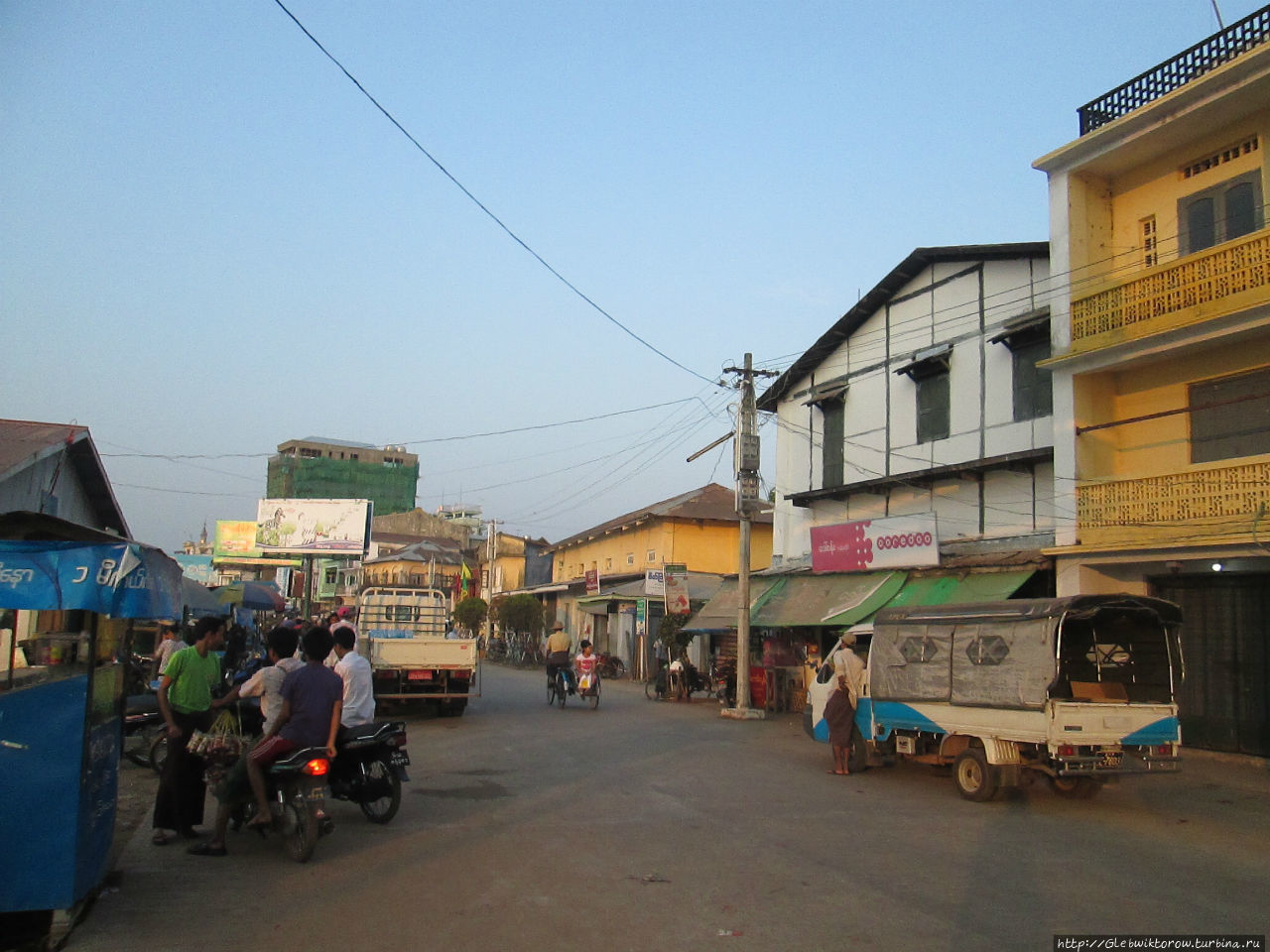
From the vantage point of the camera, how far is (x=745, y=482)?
73.8 ft

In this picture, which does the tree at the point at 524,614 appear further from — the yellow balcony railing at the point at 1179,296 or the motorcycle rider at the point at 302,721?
the motorcycle rider at the point at 302,721

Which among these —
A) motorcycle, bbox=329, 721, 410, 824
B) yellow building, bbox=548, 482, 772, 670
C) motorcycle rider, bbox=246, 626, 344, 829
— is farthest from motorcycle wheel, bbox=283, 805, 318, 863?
yellow building, bbox=548, 482, 772, 670

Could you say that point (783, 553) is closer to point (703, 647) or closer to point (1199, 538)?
point (703, 647)

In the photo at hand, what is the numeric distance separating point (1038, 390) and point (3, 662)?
682 inches

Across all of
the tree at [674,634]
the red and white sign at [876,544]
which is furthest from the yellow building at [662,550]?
the red and white sign at [876,544]

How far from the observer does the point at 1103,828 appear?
9.74m

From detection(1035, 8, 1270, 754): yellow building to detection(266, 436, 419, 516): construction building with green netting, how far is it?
7692 centimetres

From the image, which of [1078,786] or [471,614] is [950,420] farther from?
[471,614]

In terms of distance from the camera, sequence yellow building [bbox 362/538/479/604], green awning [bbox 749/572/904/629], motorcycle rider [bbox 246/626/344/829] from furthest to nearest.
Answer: yellow building [bbox 362/538/479/604]
green awning [bbox 749/572/904/629]
motorcycle rider [bbox 246/626/344/829]

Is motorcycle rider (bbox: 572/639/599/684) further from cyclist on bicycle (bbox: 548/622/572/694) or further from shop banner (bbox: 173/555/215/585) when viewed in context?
shop banner (bbox: 173/555/215/585)

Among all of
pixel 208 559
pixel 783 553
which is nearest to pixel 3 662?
pixel 783 553

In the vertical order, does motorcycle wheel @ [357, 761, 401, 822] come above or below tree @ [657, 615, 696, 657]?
below

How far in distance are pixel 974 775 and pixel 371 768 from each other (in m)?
6.82

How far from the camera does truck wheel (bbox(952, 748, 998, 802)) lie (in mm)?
11055
